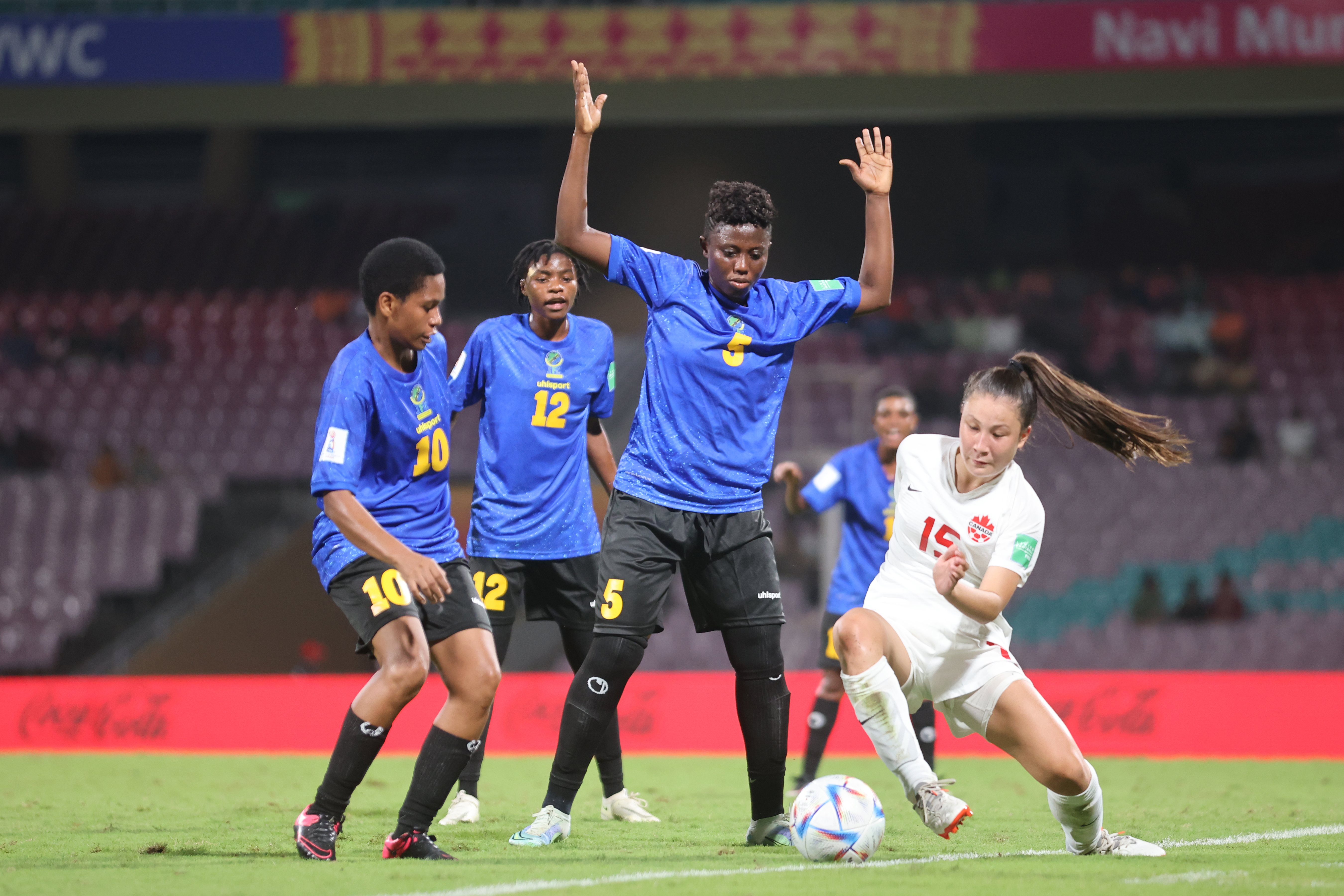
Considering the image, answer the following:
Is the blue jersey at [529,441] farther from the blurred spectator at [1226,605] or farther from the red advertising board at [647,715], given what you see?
the blurred spectator at [1226,605]

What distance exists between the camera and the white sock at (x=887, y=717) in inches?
185

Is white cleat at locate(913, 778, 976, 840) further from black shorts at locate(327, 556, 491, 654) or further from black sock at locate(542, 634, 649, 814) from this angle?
black shorts at locate(327, 556, 491, 654)

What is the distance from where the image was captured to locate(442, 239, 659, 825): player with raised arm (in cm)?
645

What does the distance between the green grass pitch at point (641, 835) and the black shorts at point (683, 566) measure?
81 centimetres

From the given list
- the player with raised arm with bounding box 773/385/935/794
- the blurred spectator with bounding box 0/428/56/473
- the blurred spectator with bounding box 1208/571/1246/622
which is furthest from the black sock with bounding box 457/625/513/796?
the blurred spectator with bounding box 0/428/56/473

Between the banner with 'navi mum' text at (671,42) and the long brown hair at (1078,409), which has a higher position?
the banner with 'navi mum' text at (671,42)

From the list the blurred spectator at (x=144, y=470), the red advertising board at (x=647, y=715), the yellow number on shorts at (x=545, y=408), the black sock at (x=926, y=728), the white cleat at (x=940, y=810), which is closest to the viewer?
the white cleat at (x=940, y=810)

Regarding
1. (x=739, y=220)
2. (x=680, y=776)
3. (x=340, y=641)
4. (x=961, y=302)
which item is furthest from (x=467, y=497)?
(x=961, y=302)

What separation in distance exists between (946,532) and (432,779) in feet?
6.23

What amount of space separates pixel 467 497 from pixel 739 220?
25.3 ft

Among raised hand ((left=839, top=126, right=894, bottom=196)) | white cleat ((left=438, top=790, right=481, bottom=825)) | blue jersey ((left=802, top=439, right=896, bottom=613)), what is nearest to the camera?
raised hand ((left=839, top=126, right=894, bottom=196))

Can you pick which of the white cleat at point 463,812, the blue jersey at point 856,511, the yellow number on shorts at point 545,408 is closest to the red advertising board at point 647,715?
the blue jersey at point 856,511

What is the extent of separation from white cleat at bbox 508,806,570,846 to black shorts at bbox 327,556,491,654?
27.8 inches

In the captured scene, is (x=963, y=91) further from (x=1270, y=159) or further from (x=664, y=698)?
(x=664, y=698)
